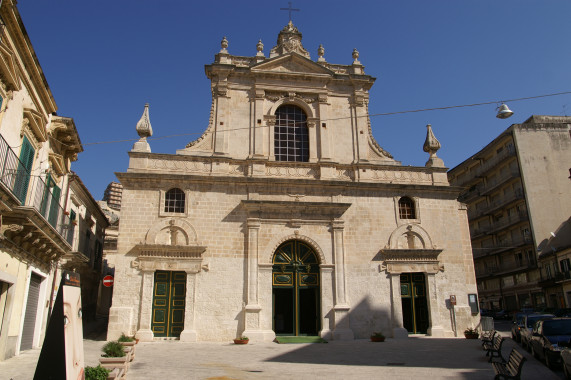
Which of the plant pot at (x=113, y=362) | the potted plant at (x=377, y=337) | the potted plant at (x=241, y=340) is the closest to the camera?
the plant pot at (x=113, y=362)

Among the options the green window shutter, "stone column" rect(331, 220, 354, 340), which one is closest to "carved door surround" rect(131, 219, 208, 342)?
"stone column" rect(331, 220, 354, 340)

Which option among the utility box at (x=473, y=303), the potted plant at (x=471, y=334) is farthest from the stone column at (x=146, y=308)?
the utility box at (x=473, y=303)

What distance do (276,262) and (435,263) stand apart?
24.7ft

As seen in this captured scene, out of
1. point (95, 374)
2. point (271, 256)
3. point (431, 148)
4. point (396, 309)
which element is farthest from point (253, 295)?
point (95, 374)

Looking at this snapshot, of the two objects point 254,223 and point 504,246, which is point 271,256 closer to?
point 254,223

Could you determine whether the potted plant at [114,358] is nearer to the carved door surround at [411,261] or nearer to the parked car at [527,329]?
the parked car at [527,329]

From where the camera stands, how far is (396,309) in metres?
20.4

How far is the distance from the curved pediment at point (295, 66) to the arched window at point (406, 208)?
25.0 feet

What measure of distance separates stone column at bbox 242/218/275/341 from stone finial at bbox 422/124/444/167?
966 cm

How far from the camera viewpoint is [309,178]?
21.5 m

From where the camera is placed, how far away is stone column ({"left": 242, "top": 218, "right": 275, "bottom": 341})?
1869cm

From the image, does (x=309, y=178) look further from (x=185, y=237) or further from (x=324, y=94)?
(x=185, y=237)

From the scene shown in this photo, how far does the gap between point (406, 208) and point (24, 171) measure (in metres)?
16.5

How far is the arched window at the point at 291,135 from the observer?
22656 millimetres
